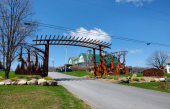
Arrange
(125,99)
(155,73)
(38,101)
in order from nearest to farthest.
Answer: (38,101), (125,99), (155,73)

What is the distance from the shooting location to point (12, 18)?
53.5 ft

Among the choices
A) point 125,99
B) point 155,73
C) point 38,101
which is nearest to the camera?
point 38,101

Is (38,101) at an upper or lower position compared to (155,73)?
upper

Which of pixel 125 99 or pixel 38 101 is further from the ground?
pixel 38 101

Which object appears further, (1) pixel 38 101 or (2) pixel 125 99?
(2) pixel 125 99

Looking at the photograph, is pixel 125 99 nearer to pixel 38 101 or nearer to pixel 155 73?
pixel 38 101

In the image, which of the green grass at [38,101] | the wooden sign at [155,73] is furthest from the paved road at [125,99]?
the wooden sign at [155,73]

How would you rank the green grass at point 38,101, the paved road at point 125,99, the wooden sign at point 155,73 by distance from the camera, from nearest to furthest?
the green grass at point 38,101 → the paved road at point 125,99 → the wooden sign at point 155,73

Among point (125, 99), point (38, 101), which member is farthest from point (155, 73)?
point (38, 101)

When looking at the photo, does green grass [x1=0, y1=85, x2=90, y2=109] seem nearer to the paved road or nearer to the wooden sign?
the paved road

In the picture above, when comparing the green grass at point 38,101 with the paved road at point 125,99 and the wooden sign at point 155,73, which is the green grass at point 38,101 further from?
the wooden sign at point 155,73

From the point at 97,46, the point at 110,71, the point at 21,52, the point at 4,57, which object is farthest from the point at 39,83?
the point at 110,71

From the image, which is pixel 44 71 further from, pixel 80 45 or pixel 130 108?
pixel 130 108

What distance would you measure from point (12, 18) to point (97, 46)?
13713 millimetres
